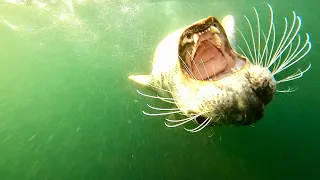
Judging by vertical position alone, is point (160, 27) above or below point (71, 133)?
above

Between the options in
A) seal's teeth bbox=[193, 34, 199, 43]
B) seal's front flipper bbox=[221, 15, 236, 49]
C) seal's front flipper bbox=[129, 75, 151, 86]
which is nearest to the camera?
seal's teeth bbox=[193, 34, 199, 43]

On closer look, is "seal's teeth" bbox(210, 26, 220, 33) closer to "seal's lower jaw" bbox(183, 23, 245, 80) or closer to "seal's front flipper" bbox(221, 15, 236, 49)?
"seal's lower jaw" bbox(183, 23, 245, 80)

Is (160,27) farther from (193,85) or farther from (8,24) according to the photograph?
(193,85)

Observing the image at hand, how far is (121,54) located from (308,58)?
10.3 feet

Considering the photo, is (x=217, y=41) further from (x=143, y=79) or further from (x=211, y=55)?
(x=143, y=79)

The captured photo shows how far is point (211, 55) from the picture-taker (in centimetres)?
296

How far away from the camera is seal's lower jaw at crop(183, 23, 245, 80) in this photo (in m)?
2.73

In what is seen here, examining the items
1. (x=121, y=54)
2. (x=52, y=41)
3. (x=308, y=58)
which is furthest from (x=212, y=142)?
(x=52, y=41)

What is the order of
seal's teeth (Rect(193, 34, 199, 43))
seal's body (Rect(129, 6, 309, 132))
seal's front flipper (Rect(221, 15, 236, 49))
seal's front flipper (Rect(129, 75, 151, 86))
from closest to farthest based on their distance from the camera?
1. seal's body (Rect(129, 6, 309, 132))
2. seal's teeth (Rect(193, 34, 199, 43))
3. seal's front flipper (Rect(221, 15, 236, 49))
4. seal's front flipper (Rect(129, 75, 151, 86))

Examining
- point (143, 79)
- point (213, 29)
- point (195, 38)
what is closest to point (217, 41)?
point (213, 29)

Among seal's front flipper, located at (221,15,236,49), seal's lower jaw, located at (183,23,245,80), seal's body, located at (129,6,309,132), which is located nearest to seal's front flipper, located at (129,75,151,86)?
seal's body, located at (129,6,309,132)

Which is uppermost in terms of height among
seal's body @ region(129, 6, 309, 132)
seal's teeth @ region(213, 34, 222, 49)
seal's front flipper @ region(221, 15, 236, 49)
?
seal's front flipper @ region(221, 15, 236, 49)

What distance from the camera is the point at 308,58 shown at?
5547 mm

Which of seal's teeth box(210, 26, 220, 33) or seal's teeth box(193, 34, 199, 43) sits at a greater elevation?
seal's teeth box(210, 26, 220, 33)
